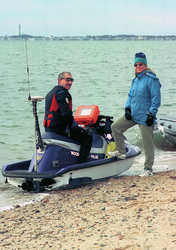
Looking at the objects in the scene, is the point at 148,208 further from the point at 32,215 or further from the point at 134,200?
Answer: the point at 32,215

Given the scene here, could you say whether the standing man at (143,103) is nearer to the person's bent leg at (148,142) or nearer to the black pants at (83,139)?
the person's bent leg at (148,142)

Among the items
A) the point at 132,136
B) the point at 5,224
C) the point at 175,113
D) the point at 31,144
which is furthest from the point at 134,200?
the point at 175,113

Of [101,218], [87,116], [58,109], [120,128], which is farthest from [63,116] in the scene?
[101,218]

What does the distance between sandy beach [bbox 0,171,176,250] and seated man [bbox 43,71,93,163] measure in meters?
0.74

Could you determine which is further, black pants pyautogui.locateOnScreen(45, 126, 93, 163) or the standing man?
black pants pyautogui.locateOnScreen(45, 126, 93, 163)

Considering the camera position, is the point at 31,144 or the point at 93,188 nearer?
the point at 93,188

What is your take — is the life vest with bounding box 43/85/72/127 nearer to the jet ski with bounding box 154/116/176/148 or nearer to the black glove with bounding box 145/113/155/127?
the black glove with bounding box 145/113/155/127

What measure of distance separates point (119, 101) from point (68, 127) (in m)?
Result: 14.3

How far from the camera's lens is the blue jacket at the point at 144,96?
5293 mm

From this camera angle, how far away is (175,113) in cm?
1534

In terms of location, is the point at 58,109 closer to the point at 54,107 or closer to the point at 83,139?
the point at 54,107

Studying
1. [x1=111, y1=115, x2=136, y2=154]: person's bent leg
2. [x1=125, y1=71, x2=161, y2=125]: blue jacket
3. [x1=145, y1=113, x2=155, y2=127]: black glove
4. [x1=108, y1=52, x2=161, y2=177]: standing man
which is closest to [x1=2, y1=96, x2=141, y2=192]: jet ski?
[x1=111, y1=115, x2=136, y2=154]: person's bent leg

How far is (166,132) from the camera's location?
977 cm

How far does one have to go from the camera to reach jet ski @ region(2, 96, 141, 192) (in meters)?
5.36
